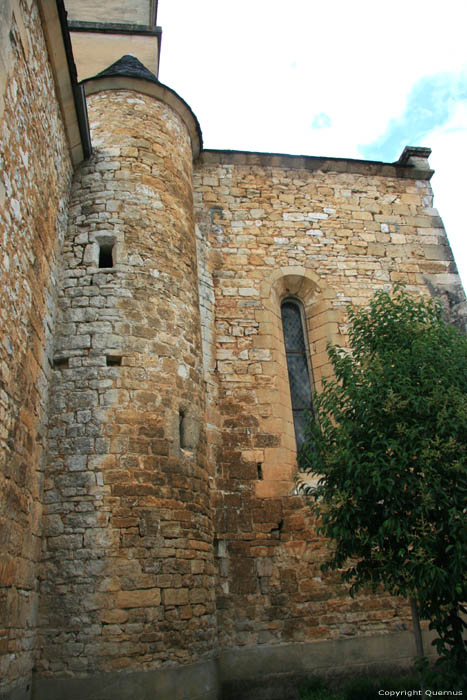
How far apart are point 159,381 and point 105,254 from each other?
6.14 feet

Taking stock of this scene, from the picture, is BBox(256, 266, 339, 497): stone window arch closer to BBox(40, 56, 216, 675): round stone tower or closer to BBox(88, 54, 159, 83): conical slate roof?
BBox(40, 56, 216, 675): round stone tower

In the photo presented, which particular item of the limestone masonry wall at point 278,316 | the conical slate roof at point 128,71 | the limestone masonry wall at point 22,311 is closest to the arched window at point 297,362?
the limestone masonry wall at point 278,316

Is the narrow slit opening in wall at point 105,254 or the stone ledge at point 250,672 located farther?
the narrow slit opening in wall at point 105,254

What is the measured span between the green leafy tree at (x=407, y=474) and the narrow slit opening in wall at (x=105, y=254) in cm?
310

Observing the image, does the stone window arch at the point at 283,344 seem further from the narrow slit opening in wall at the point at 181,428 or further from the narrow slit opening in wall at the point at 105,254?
the narrow slit opening in wall at the point at 105,254

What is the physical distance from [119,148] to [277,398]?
398cm

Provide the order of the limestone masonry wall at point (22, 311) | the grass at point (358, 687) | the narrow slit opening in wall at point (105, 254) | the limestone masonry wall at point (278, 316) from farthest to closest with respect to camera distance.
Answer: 1. the narrow slit opening in wall at point (105, 254)
2. the limestone masonry wall at point (278, 316)
3. the grass at point (358, 687)
4. the limestone masonry wall at point (22, 311)

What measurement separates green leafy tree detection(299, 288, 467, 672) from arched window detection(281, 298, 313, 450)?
6.38 ft

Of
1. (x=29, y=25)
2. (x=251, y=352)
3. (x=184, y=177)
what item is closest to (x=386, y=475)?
(x=251, y=352)

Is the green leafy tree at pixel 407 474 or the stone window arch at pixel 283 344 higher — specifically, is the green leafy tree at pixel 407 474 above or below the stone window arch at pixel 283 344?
A: below

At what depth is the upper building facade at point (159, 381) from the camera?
187 inches

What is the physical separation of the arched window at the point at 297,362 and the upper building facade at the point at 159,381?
1.2 inches

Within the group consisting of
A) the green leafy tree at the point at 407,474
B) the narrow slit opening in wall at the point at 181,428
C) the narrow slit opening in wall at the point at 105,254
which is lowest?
the green leafy tree at the point at 407,474

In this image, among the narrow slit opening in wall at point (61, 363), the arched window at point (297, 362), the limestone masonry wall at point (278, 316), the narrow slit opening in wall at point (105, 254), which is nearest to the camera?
Answer: the narrow slit opening in wall at point (61, 363)
